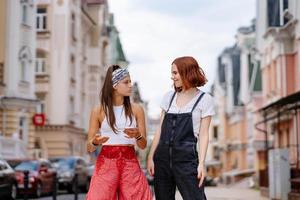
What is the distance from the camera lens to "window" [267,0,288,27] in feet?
112

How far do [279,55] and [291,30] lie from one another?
192cm

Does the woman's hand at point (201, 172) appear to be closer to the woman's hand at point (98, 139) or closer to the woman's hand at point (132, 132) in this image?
the woman's hand at point (132, 132)

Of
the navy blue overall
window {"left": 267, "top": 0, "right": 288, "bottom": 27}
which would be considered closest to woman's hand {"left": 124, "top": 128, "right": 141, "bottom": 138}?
the navy blue overall

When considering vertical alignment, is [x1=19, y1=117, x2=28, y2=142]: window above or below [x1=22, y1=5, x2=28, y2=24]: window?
below

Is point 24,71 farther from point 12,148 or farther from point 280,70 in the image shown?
point 280,70

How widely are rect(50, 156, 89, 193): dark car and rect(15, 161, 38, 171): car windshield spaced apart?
134 inches

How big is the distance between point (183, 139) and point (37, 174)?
1986 cm

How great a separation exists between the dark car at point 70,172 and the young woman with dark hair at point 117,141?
2316cm

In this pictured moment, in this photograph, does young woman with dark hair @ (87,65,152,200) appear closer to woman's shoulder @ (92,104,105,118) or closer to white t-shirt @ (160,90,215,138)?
woman's shoulder @ (92,104,105,118)

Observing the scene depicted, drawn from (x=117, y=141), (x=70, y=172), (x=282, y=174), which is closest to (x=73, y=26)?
(x=70, y=172)

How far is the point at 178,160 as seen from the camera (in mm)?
6570

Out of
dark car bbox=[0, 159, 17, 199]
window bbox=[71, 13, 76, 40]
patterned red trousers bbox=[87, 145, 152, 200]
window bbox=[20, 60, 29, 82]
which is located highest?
window bbox=[71, 13, 76, 40]

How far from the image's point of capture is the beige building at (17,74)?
3684 centimetres

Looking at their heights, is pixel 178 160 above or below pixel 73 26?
below
